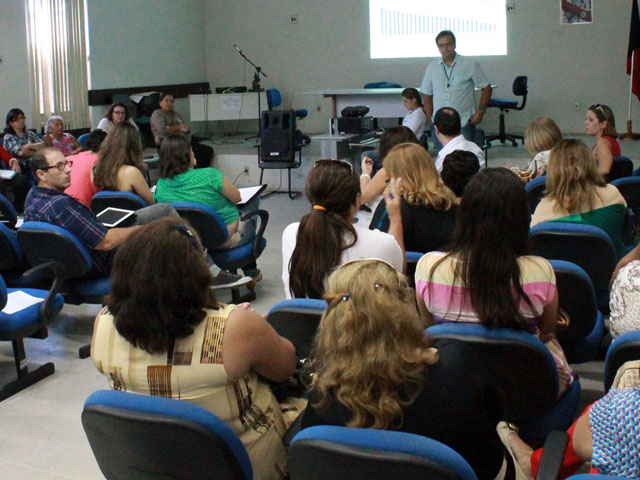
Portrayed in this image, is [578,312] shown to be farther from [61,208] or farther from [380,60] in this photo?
[380,60]

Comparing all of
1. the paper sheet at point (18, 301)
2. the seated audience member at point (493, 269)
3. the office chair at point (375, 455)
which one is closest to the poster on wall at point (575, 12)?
the paper sheet at point (18, 301)

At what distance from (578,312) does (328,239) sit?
37.8 inches

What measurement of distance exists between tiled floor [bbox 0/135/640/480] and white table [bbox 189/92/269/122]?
6.67m

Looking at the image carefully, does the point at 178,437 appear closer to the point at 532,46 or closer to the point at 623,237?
the point at 623,237

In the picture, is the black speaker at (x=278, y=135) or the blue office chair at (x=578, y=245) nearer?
the blue office chair at (x=578, y=245)

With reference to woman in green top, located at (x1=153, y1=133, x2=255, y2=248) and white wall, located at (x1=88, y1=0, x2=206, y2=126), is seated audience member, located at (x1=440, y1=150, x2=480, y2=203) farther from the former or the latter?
white wall, located at (x1=88, y1=0, x2=206, y2=126)

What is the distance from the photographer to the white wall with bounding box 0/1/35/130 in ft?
29.7

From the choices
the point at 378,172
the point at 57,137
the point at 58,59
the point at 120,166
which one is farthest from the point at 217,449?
the point at 58,59

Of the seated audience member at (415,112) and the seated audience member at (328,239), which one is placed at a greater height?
the seated audience member at (415,112)

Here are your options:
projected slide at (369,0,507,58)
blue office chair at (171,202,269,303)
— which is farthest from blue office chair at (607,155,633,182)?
projected slide at (369,0,507,58)

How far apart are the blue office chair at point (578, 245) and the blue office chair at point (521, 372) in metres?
0.97

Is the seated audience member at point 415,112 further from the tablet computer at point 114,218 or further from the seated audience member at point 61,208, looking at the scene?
the seated audience member at point 61,208

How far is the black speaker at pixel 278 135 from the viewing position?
27.8 feet

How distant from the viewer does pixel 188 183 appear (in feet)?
15.0
